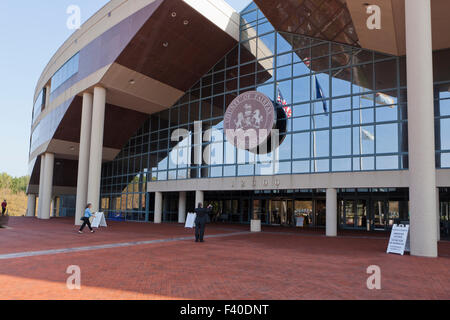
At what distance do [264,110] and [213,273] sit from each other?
13976 millimetres

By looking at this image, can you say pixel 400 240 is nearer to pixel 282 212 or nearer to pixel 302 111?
pixel 302 111

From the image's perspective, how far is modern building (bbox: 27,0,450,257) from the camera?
15.2 m

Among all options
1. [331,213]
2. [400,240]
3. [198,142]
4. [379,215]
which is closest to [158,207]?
[198,142]

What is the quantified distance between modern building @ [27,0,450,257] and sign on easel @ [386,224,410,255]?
0.30 m

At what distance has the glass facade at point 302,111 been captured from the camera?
16.6m

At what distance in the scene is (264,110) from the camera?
66.2 feet

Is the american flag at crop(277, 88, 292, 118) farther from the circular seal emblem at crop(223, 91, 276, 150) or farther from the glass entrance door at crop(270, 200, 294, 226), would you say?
the glass entrance door at crop(270, 200, 294, 226)

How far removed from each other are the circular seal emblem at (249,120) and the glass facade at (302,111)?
664 mm

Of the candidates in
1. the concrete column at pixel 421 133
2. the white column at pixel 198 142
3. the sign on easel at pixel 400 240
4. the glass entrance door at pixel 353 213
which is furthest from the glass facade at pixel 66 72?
the sign on easel at pixel 400 240

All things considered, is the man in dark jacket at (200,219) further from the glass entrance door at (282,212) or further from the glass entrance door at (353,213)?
the glass entrance door at (282,212)

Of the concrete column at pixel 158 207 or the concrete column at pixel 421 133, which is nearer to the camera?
the concrete column at pixel 421 133

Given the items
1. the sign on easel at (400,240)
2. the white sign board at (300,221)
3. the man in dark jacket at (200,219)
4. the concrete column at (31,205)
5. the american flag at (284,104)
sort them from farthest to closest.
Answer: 1. the concrete column at (31,205)
2. the white sign board at (300,221)
3. the american flag at (284,104)
4. the man in dark jacket at (200,219)
5. the sign on easel at (400,240)
